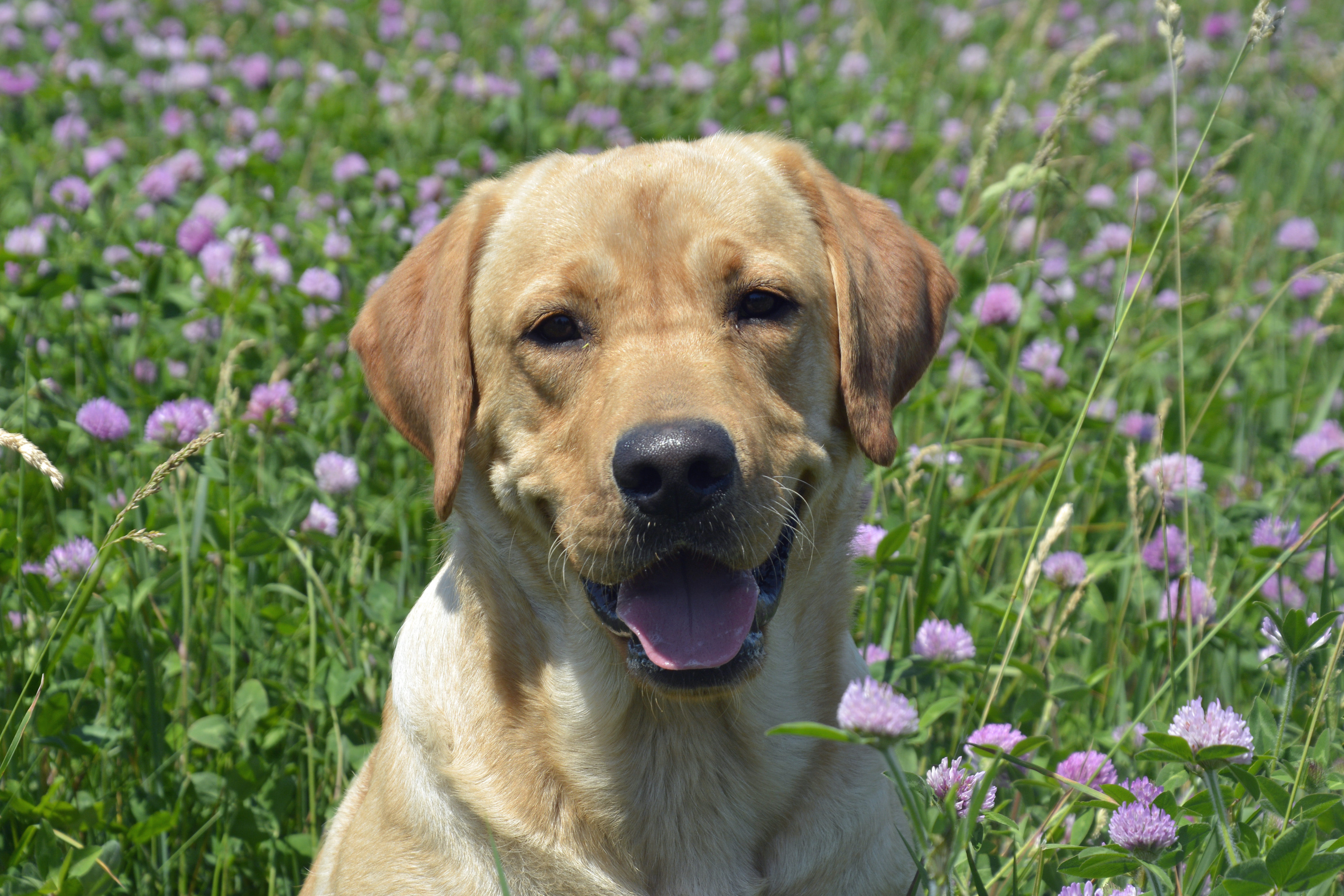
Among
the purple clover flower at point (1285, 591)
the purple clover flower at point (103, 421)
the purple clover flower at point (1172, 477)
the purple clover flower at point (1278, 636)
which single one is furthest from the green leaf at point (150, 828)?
the purple clover flower at point (1285, 591)

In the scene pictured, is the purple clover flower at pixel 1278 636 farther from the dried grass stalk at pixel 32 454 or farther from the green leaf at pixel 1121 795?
the dried grass stalk at pixel 32 454

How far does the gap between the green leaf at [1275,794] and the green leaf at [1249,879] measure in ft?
0.39

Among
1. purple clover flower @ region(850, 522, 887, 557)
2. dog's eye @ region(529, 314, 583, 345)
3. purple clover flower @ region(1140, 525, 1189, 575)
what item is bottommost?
purple clover flower @ region(1140, 525, 1189, 575)

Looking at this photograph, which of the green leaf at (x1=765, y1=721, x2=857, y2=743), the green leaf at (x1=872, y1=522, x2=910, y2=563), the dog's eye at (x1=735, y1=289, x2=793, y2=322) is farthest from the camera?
the green leaf at (x1=872, y1=522, x2=910, y2=563)

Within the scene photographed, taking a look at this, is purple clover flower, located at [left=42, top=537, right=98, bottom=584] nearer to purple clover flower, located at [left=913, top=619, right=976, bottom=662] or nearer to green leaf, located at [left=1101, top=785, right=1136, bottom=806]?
purple clover flower, located at [left=913, top=619, right=976, bottom=662]

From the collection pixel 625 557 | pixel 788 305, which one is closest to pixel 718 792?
pixel 625 557

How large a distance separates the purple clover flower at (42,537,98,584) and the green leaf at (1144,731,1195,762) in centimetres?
258

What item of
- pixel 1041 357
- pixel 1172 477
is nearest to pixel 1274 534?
pixel 1172 477

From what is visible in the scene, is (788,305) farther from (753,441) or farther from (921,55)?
(921,55)

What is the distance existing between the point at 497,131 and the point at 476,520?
4222mm

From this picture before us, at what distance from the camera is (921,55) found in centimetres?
891

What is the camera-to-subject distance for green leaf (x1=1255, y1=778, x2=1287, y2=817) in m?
1.84

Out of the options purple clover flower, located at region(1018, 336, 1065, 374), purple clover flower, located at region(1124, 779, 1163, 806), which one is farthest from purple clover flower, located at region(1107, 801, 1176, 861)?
purple clover flower, located at region(1018, 336, 1065, 374)

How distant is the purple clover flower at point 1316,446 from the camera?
3855mm
